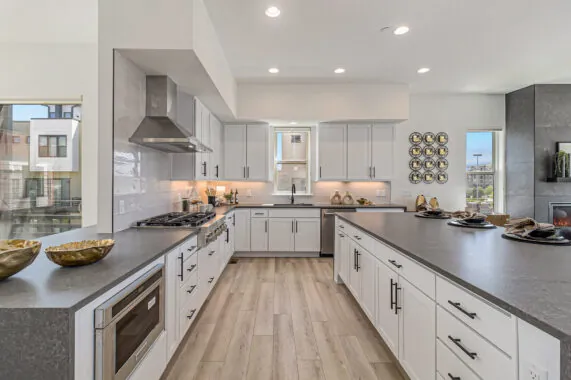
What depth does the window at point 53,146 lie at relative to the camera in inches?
148

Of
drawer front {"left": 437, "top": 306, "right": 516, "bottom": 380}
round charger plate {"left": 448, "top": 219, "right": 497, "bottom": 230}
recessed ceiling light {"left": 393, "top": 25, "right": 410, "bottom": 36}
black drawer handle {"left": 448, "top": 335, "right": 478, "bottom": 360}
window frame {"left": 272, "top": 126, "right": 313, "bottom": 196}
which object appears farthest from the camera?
window frame {"left": 272, "top": 126, "right": 313, "bottom": 196}

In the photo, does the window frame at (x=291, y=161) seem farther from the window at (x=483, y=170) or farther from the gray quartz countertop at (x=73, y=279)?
the gray quartz countertop at (x=73, y=279)

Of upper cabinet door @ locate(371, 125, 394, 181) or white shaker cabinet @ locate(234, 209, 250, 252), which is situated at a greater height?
upper cabinet door @ locate(371, 125, 394, 181)

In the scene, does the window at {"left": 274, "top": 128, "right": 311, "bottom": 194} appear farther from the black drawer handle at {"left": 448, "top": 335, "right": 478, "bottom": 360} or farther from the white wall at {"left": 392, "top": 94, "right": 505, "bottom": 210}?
the black drawer handle at {"left": 448, "top": 335, "right": 478, "bottom": 360}

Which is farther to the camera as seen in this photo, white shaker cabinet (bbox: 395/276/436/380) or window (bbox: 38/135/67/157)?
window (bbox: 38/135/67/157)

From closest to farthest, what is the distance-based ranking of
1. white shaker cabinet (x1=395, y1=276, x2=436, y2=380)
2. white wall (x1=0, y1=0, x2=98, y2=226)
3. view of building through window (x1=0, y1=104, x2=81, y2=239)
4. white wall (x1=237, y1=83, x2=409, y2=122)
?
1. white shaker cabinet (x1=395, y1=276, x2=436, y2=380)
2. white wall (x1=0, y1=0, x2=98, y2=226)
3. view of building through window (x1=0, y1=104, x2=81, y2=239)
4. white wall (x1=237, y1=83, x2=409, y2=122)

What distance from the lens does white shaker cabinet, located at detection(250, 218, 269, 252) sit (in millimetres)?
5078

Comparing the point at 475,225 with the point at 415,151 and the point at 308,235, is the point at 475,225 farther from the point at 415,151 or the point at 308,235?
the point at 415,151

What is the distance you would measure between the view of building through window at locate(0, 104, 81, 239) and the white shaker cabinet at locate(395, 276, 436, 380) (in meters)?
3.88

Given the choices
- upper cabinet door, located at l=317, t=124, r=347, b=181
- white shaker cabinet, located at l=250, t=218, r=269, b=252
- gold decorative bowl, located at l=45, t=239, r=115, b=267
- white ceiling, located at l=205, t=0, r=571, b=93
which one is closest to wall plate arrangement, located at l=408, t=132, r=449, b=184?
white ceiling, located at l=205, t=0, r=571, b=93

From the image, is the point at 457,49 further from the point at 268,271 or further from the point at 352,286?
the point at 268,271

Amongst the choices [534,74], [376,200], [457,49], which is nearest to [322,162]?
[376,200]

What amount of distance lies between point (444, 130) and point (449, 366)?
523cm

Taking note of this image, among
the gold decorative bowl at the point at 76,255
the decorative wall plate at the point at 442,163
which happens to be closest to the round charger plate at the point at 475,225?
the gold decorative bowl at the point at 76,255
